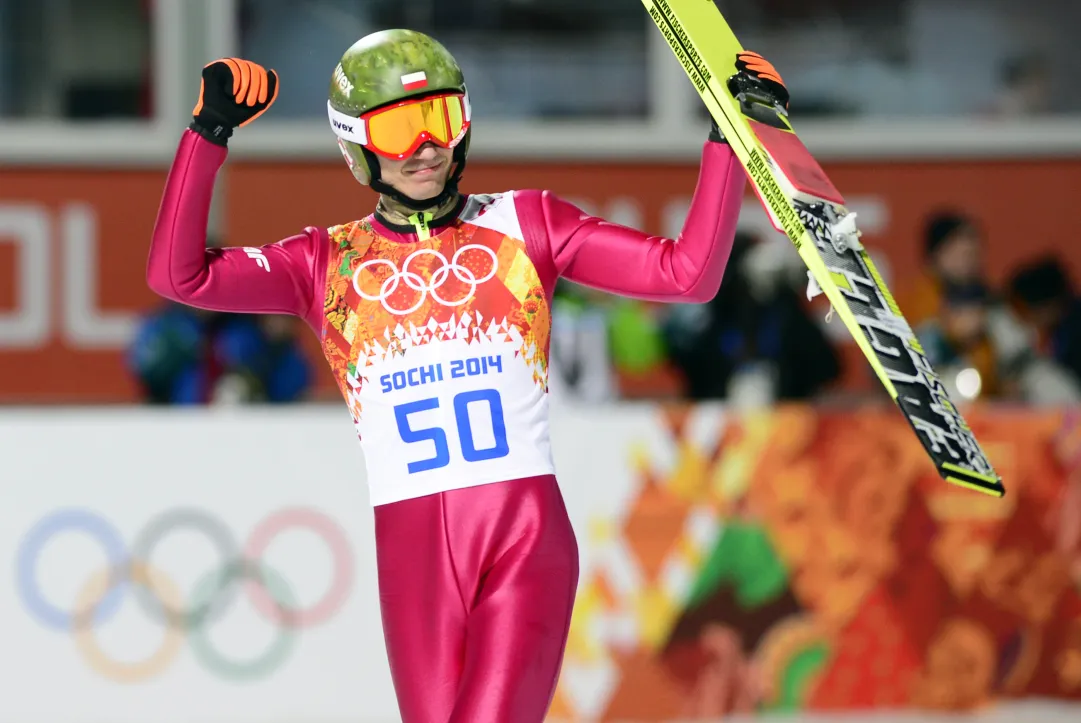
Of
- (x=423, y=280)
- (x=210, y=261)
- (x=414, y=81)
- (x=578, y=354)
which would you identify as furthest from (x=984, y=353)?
(x=210, y=261)

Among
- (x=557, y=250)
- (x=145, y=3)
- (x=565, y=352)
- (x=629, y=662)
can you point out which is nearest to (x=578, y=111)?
(x=145, y=3)

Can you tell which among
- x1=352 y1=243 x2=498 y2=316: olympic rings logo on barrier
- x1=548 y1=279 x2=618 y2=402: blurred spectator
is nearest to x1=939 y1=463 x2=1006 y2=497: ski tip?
x1=352 y1=243 x2=498 y2=316: olympic rings logo on barrier

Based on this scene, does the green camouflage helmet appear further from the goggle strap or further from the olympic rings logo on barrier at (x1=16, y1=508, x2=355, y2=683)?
the olympic rings logo on barrier at (x1=16, y1=508, x2=355, y2=683)

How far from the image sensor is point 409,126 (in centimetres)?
388

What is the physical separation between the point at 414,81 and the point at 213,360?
4.18m

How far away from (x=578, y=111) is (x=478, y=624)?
7674 mm

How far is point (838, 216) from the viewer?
12.7 feet

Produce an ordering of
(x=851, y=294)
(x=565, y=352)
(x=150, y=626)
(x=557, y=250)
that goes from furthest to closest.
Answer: (x=565, y=352) < (x=150, y=626) < (x=557, y=250) < (x=851, y=294)

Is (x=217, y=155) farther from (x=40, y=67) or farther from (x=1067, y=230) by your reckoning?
(x=1067, y=230)

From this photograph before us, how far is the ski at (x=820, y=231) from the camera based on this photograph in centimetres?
357

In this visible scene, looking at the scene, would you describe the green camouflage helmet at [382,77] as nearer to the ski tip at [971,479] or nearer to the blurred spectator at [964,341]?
the ski tip at [971,479]

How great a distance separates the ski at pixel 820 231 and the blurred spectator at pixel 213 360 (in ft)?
13.6

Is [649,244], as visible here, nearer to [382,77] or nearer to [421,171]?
[421,171]

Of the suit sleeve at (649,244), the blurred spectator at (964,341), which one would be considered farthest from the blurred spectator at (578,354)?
the suit sleeve at (649,244)
